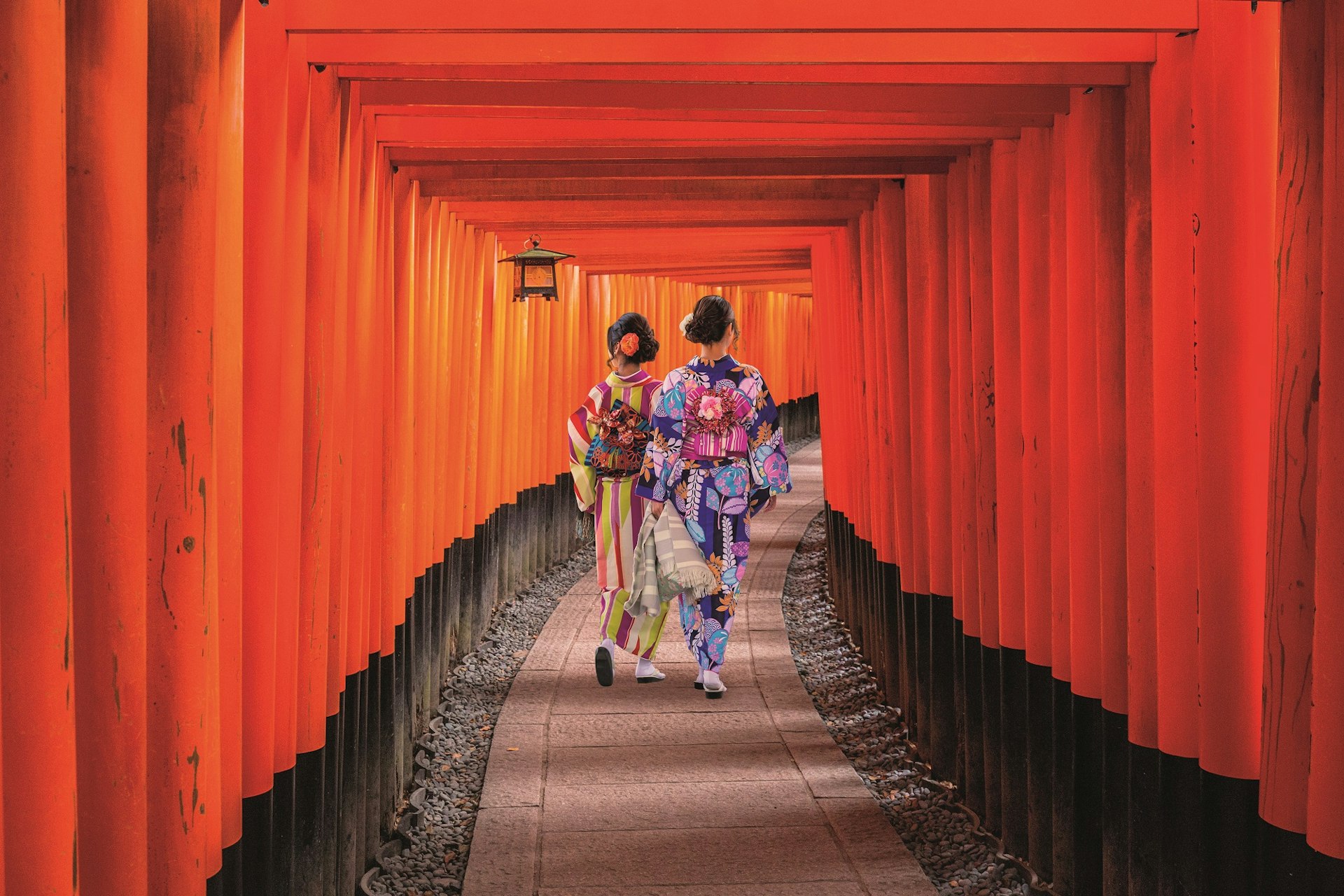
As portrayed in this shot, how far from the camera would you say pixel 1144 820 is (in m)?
3.31

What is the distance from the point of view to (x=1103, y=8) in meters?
2.90

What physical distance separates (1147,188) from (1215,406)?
771 mm

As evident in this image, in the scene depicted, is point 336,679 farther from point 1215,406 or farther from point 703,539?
point 703,539

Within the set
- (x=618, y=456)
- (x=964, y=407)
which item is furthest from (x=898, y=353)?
(x=618, y=456)

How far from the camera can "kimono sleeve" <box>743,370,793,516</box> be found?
670 cm

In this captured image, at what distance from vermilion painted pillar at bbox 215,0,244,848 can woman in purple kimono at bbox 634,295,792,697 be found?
4.11 meters

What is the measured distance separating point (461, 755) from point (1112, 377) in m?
3.68

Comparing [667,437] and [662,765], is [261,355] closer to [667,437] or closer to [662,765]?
[662,765]

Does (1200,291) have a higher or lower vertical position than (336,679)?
higher

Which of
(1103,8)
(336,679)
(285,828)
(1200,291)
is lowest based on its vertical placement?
(285,828)

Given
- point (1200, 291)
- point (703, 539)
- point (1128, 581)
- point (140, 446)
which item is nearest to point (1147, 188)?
point (1200, 291)

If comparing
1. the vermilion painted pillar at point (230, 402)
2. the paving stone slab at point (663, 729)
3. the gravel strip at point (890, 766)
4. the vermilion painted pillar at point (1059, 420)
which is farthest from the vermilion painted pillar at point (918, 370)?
the vermilion painted pillar at point (230, 402)

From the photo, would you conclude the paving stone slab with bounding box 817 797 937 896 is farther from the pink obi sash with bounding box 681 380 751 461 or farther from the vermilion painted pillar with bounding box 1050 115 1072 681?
the pink obi sash with bounding box 681 380 751 461

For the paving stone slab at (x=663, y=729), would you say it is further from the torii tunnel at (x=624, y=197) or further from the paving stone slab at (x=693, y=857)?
the paving stone slab at (x=693, y=857)
